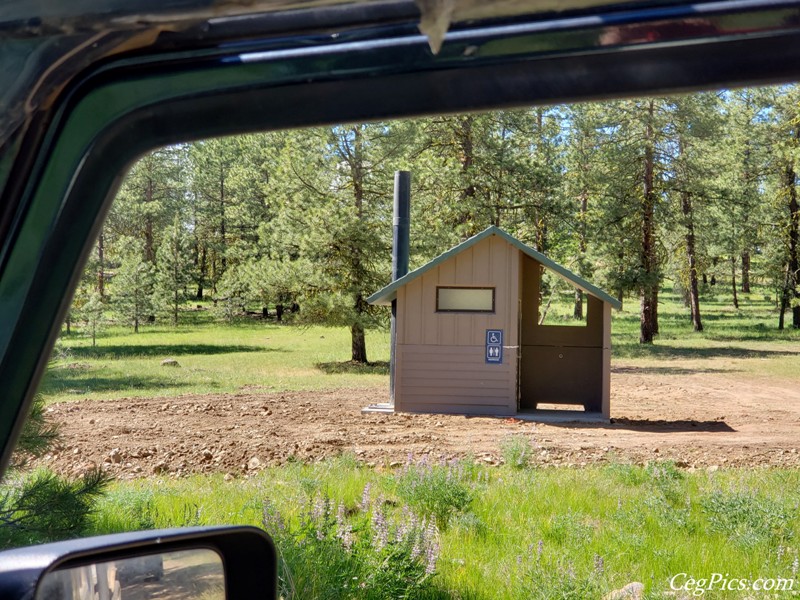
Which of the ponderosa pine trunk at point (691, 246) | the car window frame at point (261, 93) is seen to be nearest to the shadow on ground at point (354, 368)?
the ponderosa pine trunk at point (691, 246)

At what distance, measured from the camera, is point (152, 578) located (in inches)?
40.9

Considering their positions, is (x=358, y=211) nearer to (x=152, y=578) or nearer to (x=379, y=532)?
(x=379, y=532)

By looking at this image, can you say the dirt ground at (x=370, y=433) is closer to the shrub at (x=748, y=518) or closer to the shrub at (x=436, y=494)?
the shrub at (x=436, y=494)

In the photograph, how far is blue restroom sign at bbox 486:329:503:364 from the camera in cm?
1290

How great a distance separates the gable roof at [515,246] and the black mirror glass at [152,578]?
37.3 feet

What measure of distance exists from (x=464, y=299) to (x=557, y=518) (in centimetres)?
765

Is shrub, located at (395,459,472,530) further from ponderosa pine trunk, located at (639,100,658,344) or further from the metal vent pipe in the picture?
ponderosa pine trunk, located at (639,100,658,344)

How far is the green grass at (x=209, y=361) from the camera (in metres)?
16.6

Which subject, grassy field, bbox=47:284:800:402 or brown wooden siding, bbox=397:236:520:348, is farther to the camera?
grassy field, bbox=47:284:800:402

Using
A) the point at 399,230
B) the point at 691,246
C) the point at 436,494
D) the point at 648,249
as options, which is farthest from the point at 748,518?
the point at 691,246

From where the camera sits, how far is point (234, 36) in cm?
73

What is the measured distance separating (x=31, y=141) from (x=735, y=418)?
512 inches

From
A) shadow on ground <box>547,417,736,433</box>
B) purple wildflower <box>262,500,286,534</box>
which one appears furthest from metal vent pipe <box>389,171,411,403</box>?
purple wildflower <box>262,500,286,534</box>

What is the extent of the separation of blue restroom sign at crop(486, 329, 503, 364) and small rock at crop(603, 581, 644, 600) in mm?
8597
